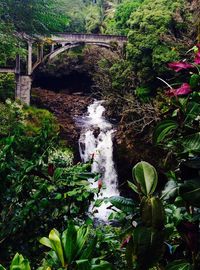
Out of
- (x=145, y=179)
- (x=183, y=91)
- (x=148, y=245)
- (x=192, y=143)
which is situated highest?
(x=183, y=91)

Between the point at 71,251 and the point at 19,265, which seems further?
the point at 71,251

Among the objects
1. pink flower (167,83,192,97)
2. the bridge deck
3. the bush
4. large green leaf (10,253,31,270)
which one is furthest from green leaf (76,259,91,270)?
the bridge deck

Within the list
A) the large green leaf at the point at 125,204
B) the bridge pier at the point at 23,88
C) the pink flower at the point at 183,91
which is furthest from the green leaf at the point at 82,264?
the bridge pier at the point at 23,88

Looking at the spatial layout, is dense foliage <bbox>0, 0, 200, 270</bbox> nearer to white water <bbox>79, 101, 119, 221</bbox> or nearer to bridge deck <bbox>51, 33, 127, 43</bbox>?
white water <bbox>79, 101, 119, 221</bbox>

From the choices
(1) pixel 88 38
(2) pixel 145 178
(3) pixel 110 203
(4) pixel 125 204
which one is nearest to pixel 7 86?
(1) pixel 88 38

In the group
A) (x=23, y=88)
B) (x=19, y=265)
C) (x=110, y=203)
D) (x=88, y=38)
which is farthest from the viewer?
(x=88, y=38)

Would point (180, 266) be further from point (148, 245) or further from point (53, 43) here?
point (53, 43)

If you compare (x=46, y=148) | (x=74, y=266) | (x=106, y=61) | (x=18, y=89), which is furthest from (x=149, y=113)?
(x=74, y=266)

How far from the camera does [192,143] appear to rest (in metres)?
1.10

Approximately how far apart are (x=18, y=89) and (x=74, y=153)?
14.1ft

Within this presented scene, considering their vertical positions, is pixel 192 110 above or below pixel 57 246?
above

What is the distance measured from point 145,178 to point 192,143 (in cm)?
20

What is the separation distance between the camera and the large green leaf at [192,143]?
1.09 m

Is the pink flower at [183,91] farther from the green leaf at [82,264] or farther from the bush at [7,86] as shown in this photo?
the bush at [7,86]
